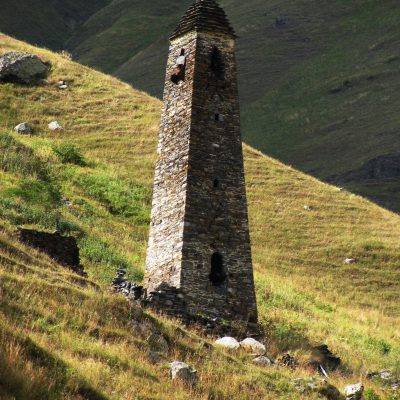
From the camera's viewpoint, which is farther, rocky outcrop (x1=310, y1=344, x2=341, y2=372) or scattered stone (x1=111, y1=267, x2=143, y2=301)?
scattered stone (x1=111, y1=267, x2=143, y2=301)

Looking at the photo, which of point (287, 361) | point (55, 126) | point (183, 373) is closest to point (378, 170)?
point (55, 126)

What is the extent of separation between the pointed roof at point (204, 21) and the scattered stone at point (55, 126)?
2334 cm

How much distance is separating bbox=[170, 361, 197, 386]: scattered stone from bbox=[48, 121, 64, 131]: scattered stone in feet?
119

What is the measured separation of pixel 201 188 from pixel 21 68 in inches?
1347

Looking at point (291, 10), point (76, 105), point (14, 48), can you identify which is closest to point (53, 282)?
point (76, 105)

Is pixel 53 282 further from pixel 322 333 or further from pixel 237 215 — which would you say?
pixel 322 333

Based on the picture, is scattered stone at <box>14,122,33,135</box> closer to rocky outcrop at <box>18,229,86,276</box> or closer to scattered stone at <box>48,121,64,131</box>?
scattered stone at <box>48,121,64,131</box>

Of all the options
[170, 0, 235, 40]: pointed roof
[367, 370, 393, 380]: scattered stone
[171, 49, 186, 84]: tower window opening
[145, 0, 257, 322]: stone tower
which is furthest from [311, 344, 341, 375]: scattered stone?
[170, 0, 235, 40]: pointed roof

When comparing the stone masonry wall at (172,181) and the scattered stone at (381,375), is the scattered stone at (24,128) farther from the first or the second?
the scattered stone at (381,375)

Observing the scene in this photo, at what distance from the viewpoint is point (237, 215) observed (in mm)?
25875

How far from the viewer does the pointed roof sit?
2748 cm

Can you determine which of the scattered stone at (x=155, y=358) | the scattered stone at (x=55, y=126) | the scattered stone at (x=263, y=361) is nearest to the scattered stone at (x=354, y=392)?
the scattered stone at (x=263, y=361)

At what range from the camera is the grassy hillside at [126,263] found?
14.8m

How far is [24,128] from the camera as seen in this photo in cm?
4891
